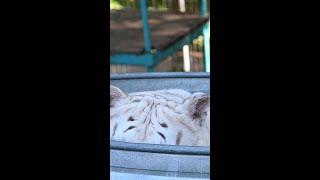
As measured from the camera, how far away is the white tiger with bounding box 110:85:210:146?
122cm

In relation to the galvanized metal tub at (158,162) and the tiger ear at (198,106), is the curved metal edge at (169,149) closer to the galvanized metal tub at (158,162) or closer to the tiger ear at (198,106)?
the galvanized metal tub at (158,162)

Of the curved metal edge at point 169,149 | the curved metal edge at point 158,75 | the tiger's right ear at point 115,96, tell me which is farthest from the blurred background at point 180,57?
the curved metal edge at point 169,149

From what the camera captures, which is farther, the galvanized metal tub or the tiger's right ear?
the tiger's right ear

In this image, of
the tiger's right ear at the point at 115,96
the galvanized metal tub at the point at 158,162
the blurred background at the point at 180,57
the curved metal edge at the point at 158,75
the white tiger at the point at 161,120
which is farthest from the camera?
the blurred background at the point at 180,57

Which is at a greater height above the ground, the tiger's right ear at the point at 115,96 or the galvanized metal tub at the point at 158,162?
the tiger's right ear at the point at 115,96

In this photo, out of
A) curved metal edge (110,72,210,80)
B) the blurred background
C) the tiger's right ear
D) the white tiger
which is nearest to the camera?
the white tiger

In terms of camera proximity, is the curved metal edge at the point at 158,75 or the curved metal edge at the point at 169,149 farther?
the curved metal edge at the point at 158,75

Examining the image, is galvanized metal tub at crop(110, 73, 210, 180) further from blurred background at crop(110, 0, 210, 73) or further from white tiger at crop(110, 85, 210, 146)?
blurred background at crop(110, 0, 210, 73)

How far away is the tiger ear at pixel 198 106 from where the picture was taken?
49.3 inches

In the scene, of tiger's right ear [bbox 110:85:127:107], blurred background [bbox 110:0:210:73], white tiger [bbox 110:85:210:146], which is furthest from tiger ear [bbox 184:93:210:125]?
blurred background [bbox 110:0:210:73]

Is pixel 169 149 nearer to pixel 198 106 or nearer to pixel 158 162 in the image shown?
pixel 158 162

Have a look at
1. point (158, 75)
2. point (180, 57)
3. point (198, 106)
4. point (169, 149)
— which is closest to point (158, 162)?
point (169, 149)
